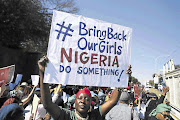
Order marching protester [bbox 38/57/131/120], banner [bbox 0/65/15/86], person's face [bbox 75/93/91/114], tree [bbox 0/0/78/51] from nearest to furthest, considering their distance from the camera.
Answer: marching protester [bbox 38/57/131/120]
person's face [bbox 75/93/91/114]
banner [bbox 0/65/15/86]
tree [bbox 0/0/78/51]

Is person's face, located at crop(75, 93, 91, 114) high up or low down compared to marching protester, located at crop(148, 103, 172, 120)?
up

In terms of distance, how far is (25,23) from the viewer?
15.7 m

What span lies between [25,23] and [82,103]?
15329 mm

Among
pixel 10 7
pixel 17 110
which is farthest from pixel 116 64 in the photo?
pixel 10 7

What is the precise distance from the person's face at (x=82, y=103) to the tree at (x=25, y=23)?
14.6 m

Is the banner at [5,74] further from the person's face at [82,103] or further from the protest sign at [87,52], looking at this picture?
the person's face at [82,103]

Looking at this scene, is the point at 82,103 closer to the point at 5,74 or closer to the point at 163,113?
the point at 163,113

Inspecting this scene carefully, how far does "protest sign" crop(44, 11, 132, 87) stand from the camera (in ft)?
7.91

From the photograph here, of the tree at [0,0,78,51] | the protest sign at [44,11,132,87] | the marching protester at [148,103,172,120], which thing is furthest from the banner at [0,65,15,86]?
the tree at [0,0,78,51]

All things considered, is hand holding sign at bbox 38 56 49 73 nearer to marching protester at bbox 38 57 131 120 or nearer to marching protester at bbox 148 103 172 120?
marching protester at bbox 38 57 131 120

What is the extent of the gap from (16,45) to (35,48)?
2968mm

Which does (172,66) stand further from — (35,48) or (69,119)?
(35,48)

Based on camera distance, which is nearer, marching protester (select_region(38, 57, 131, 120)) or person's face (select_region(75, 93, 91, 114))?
marching protester (select_region(38, 57, 131, 120))

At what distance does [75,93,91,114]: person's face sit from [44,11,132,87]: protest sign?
0.75 feet
